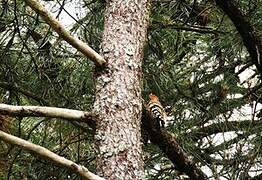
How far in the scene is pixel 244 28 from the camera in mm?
1521

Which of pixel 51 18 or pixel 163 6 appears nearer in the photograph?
pixel 51 18

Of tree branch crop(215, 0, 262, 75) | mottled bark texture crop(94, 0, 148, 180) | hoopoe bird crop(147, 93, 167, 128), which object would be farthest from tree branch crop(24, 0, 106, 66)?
tree branch crop(215, 0, 262, 75)

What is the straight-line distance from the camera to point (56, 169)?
5.58 ft

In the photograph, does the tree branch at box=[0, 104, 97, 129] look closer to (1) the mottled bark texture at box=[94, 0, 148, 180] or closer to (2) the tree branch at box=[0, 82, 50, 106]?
(1) the mottled bark texture at box=[94, 0, 148, 180]

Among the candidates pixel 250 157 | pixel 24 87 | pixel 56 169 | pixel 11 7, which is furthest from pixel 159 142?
pixel 11 7

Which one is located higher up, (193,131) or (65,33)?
(193,131)

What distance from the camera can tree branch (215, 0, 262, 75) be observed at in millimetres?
1507

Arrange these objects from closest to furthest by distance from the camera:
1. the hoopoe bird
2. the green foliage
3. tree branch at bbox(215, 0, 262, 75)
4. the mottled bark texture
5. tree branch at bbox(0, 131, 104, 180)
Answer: tree branch at bbox(0, 131, 104, 180)
the mottled bark texture
the hoopoe bird
tree branch at bbox(215, 0, 262, 75)
the green foliage

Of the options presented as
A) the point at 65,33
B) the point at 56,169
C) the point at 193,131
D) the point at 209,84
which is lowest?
the point at 65,33

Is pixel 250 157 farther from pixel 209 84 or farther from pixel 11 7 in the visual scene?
pixel 11 7

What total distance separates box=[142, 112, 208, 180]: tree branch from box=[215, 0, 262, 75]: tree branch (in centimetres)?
31

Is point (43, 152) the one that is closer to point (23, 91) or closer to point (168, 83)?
point (23, 91)

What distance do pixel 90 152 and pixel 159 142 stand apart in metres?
0.51

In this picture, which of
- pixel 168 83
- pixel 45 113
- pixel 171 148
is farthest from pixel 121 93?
pixel 168 83
